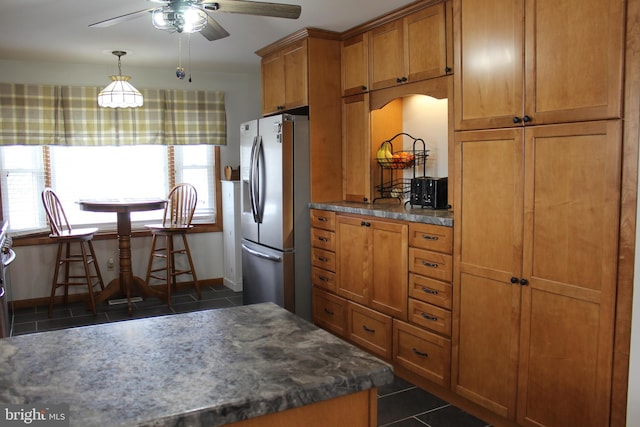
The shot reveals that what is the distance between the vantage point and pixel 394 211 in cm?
328

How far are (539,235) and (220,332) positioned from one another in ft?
5.31

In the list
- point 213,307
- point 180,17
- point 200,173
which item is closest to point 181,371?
point 180,17

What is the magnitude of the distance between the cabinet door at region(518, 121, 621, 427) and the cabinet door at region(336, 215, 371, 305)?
4.19 ft

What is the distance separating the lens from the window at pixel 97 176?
5.07 metres

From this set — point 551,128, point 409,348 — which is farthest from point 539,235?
point 409,348

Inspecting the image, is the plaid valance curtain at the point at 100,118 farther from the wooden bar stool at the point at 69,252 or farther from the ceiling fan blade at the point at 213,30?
the ceiling fan blade at the point at 213,30

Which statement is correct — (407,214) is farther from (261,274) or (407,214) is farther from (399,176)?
(261,274)

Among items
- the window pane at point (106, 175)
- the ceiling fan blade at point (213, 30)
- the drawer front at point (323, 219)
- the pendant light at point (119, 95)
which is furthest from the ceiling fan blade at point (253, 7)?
the window pane at point (106, 175)

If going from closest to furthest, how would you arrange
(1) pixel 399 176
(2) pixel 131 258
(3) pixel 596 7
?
1. (3) pixel 596 7
2. (1) pixel 399 176
3. (2) pixel 131 258

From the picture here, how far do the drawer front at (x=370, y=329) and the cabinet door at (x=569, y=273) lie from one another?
3.38ft

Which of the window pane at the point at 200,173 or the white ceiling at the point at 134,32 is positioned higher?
the white ceiling at the point at 134,32

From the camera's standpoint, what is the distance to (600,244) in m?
2.12

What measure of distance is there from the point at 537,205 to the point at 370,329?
1.55 meters

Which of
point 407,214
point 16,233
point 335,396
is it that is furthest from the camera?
point 16,233
